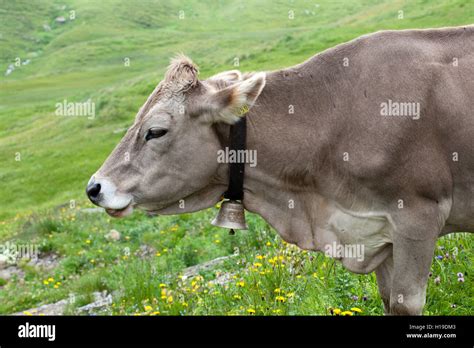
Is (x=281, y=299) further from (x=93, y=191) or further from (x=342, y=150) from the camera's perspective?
(x=93, y=191)

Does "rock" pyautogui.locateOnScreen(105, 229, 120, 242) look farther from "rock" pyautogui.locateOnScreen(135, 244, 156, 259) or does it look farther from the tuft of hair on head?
the tuft of hair on head

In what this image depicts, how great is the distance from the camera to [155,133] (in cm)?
585

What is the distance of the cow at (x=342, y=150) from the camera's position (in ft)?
18.2

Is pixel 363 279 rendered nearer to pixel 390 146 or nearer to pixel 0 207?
pixel 390 146

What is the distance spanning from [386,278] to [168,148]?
2.50 metres

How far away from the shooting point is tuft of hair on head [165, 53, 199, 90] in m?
5.89

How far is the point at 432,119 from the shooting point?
18.3 ft

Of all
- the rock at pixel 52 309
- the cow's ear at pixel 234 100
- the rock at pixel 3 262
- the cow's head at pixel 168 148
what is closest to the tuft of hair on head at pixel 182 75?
the cow's head at pixel 168 148

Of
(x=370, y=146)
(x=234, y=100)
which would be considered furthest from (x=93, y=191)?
(x=370, y=146)

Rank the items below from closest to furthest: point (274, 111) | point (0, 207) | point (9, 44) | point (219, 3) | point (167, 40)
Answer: point (274, 111)
point (0, 207)
point (167, 40)
point (9, 44)
point (219, 3)

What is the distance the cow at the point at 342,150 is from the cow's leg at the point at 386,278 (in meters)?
0.01

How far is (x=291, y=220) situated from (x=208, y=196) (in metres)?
0.85

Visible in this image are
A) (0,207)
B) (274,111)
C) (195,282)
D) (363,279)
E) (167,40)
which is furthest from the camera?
(167,40)
